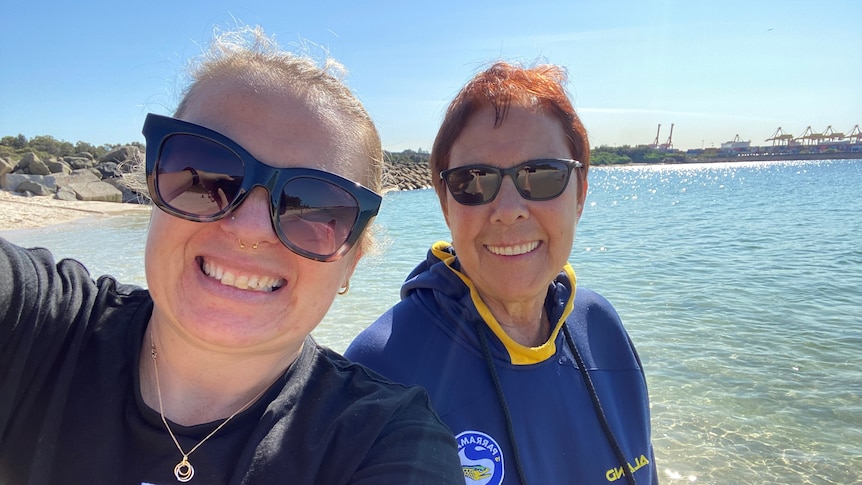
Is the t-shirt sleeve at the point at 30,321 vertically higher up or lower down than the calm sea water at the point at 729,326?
higher up

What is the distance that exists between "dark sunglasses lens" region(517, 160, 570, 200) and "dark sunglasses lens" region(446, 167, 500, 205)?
4.1 inches

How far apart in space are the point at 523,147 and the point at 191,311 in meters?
1.30

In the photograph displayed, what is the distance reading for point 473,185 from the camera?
2.02 metres

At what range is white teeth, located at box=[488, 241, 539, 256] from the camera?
2016 mm

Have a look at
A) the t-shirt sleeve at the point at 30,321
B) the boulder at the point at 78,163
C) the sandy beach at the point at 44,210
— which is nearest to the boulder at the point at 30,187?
the sandy beach at the point at 44,210

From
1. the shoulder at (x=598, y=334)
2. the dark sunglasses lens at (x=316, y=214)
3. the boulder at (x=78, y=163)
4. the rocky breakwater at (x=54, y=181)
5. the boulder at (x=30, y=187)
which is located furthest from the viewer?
the boulder at (x=78, y=163)

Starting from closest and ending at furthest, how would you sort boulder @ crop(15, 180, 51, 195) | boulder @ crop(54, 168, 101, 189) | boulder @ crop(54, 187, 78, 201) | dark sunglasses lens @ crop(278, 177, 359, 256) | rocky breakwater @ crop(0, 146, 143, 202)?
dark sunglasses lens @ crop(278, 177, 359, 256)
boulder @ crop(15, 180, 51, 195)
rocky breakwater @ crop(0, 146, 143, 202)
boulder @ crop(54, 187, 78, 201)
boulder @ crop(54, 168, 101, 189)

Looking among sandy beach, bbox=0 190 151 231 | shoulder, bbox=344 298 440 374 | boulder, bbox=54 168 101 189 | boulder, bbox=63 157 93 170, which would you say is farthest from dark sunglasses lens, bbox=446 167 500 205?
boulder, bbox=63 157 93 170

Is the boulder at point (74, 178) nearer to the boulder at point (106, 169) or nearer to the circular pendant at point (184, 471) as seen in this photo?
the boulder at point (106, 169)

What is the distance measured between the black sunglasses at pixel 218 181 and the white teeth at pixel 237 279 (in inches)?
4.4

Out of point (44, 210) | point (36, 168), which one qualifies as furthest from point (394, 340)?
point (36, 168)

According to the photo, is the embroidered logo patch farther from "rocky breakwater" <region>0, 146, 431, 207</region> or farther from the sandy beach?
"rocky breakwater" <region>0, 146, 431, 207</region>

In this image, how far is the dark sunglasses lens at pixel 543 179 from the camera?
197 cm

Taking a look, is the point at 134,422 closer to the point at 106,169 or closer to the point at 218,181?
the point at 218,181
